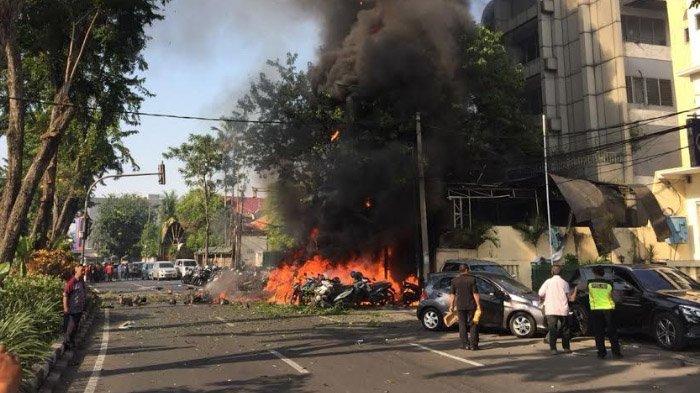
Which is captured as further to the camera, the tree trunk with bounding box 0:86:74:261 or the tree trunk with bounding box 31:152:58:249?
the tree trunk with bounding box 31:152:58:249

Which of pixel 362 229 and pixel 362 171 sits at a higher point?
pixel 362 171

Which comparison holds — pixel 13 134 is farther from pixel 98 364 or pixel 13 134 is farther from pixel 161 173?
pixel 161 173

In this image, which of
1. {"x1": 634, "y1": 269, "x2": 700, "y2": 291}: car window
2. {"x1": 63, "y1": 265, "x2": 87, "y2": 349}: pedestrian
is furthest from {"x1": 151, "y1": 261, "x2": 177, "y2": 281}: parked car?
{"x1": 634, "y1": 269, "x2": 700, "y2": 291}: car window

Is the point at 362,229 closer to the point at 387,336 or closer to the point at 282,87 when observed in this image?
the point at 282,87

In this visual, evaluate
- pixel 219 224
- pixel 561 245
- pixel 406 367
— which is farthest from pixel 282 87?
pixel 219 224

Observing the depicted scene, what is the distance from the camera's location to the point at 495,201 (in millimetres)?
26703

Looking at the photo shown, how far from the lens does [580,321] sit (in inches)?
485

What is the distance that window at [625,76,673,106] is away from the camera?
31.8 meters

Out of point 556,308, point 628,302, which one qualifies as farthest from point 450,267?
point 556,308

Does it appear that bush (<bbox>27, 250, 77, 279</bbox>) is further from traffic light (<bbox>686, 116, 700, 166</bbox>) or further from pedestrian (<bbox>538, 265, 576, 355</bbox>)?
traffic light (<bbox>686, 116, 700, 166</bbox>)

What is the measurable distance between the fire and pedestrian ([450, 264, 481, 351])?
11672 mm

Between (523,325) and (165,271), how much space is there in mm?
43065

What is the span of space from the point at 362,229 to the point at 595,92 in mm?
Result: 17061

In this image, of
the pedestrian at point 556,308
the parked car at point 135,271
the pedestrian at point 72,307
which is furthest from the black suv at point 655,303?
the parked car at point 135,271
